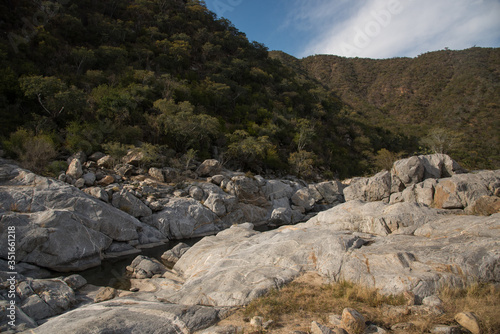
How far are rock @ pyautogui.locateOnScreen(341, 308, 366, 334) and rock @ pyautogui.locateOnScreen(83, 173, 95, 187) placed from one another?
1894cm

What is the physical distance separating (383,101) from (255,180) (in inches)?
2941

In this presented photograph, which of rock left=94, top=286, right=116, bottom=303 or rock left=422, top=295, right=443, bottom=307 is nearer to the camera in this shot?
rock left=422, top=295, right=443, bottom=307

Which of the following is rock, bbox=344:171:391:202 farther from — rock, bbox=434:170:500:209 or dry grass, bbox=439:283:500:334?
dry grass, bbox=439:283:500:334

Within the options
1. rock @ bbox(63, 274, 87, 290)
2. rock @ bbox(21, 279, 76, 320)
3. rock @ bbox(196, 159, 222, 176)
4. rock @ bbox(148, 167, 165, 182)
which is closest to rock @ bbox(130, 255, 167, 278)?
rock @ bbox(63, 274, 87, 290)

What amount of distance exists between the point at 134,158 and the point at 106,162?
2.33 meters

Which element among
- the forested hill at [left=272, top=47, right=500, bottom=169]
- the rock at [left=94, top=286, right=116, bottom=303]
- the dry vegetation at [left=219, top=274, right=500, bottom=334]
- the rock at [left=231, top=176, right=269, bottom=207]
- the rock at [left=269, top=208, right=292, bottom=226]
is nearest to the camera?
the dry vegetation at [left=219, top=274, right=500, bottom=334]

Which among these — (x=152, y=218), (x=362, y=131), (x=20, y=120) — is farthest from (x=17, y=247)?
(x=362, y=131)

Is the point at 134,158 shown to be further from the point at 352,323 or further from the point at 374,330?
the point at 374,330

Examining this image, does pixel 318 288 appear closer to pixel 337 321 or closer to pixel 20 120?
pixel 337 321

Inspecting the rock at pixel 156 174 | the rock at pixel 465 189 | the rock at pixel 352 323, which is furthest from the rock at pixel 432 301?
the rock at pixel 156 174

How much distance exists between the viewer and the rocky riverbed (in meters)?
6.59

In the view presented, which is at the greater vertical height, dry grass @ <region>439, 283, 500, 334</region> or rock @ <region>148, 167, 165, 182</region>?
rock @ <region>148, 167, 165, 182</region>

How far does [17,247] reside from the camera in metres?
11.3

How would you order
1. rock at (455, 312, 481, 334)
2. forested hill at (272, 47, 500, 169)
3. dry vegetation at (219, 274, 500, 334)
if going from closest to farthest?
1. rock at (455, 312, 481, 334)
2. dry vegetation at (219, 274, 500, 334)
3. forested hill at (272, 47, 500, 169)
